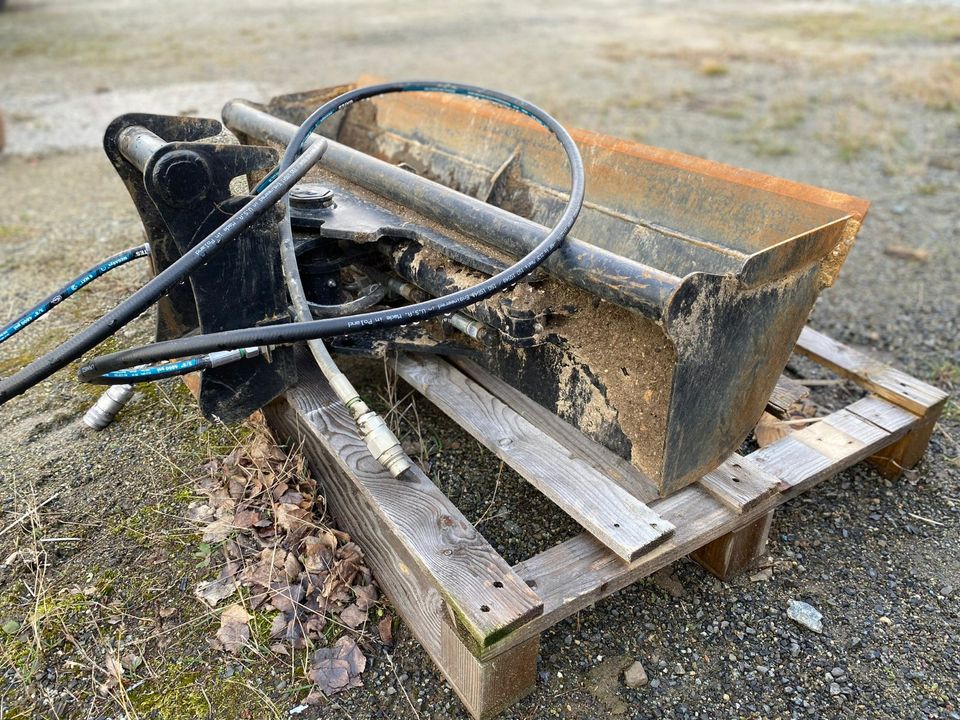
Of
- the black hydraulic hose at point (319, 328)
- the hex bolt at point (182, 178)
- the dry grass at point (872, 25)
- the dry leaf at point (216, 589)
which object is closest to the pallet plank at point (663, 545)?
the black hydraulic hose at point (319, 328)

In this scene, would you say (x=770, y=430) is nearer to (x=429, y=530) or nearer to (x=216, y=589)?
(x=429, y=530)

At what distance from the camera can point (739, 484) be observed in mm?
1916

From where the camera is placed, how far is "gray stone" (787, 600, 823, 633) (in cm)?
194

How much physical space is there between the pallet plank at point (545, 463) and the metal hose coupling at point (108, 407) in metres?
0.90

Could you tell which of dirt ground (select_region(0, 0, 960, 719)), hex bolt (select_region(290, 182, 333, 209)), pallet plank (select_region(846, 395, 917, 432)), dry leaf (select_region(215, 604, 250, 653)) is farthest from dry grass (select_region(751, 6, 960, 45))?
dry leaf (select_region(215, 604, 250, 653))

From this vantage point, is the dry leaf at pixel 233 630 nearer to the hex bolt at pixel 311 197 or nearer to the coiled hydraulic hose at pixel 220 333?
the coiled hydraulic hose at pixel 220 333

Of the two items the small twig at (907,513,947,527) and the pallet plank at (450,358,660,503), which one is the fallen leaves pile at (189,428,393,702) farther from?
the small twig at (907,513,947,527)

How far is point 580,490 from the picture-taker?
5.99 ft

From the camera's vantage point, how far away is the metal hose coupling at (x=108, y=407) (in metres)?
2.39

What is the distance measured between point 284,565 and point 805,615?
4.61 ft

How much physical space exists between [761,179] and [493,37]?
8.84 m

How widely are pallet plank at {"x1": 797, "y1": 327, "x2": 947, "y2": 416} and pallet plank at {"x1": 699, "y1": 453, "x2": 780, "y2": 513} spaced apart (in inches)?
27.4

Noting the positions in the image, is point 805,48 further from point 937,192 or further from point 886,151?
point 937,192

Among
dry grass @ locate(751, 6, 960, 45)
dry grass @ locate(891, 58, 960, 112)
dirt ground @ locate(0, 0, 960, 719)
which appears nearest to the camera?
dirt ground @ locate(0, 0, 960, 719)
